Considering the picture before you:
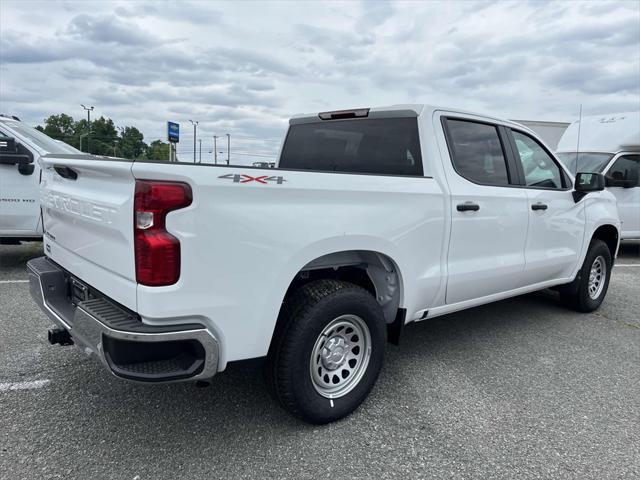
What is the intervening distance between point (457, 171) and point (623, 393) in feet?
6.33

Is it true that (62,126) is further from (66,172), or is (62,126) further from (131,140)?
(66,172)

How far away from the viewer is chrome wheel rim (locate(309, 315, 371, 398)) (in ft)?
9.25

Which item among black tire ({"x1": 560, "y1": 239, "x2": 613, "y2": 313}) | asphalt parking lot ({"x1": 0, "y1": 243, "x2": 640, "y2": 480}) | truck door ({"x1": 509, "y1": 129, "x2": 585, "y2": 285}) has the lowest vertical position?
asphalt parking lot ({"x1": 0, "y1": 243, "x2": 640, "y2": 480})

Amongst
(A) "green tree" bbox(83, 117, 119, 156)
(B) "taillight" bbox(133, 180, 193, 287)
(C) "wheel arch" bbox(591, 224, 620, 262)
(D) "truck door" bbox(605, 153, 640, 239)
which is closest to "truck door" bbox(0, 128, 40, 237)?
(B) "taillight" bbox(133, 180, 193, 287)

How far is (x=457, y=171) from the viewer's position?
352 cm

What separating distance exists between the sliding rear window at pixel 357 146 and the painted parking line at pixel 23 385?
2.47 meters

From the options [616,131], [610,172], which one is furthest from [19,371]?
[616,131]

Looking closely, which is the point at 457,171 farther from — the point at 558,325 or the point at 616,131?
the point at 616,131

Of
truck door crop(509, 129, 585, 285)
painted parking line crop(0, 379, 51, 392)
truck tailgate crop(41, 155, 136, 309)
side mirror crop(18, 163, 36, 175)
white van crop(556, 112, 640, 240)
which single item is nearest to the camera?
truck tailgate crop(41, 155, 136, 309)

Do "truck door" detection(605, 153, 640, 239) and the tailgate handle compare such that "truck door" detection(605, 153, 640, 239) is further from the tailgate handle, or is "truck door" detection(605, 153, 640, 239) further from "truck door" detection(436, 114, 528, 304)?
the tailgate handle

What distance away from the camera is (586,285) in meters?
5.22

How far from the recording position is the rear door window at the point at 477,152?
3588 mm

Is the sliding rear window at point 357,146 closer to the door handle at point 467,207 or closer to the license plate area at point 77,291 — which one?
the door handle at point 467,207

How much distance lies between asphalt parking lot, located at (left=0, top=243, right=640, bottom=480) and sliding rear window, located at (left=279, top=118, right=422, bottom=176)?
5.00 feet
